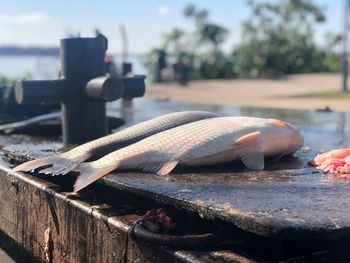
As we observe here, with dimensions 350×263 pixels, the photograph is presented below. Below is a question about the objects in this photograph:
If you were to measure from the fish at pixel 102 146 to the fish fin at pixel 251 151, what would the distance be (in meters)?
0.63

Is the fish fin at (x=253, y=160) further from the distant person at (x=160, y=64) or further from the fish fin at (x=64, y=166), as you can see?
the distant person at (x=160, y=64)

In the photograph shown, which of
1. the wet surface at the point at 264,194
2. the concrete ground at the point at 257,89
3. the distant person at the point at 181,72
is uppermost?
the wet surface at the point at 264,194

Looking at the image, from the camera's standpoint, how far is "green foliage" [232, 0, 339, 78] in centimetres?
3756

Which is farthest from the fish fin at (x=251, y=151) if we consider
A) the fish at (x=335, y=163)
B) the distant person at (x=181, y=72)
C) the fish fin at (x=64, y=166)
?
the distant person at (x=181, y=72)

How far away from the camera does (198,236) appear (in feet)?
8.39

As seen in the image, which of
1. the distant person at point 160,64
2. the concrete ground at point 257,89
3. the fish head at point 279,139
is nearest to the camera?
the fish head at point 279,139

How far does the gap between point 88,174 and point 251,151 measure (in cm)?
92

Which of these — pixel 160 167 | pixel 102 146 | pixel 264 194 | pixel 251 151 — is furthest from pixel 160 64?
pixel 264 194

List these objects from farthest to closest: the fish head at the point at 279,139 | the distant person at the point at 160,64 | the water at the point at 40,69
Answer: the distant person at the point at 160,64
the water at the point at 40,69
the fish head at the point at 279,139

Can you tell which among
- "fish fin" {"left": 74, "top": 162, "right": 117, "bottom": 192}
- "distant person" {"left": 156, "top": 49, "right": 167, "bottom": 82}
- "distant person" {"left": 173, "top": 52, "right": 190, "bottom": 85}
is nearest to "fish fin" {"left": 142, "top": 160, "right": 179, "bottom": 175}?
"fish fin" {"left": 74, "top": 162, "right": 117, "bottom": 192}

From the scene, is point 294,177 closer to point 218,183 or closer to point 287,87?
point 218,183

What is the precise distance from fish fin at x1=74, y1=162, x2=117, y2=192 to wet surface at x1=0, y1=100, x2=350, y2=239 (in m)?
0.05

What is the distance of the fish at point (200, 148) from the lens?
3.33 meters

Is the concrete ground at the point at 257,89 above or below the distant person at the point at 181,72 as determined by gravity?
below
